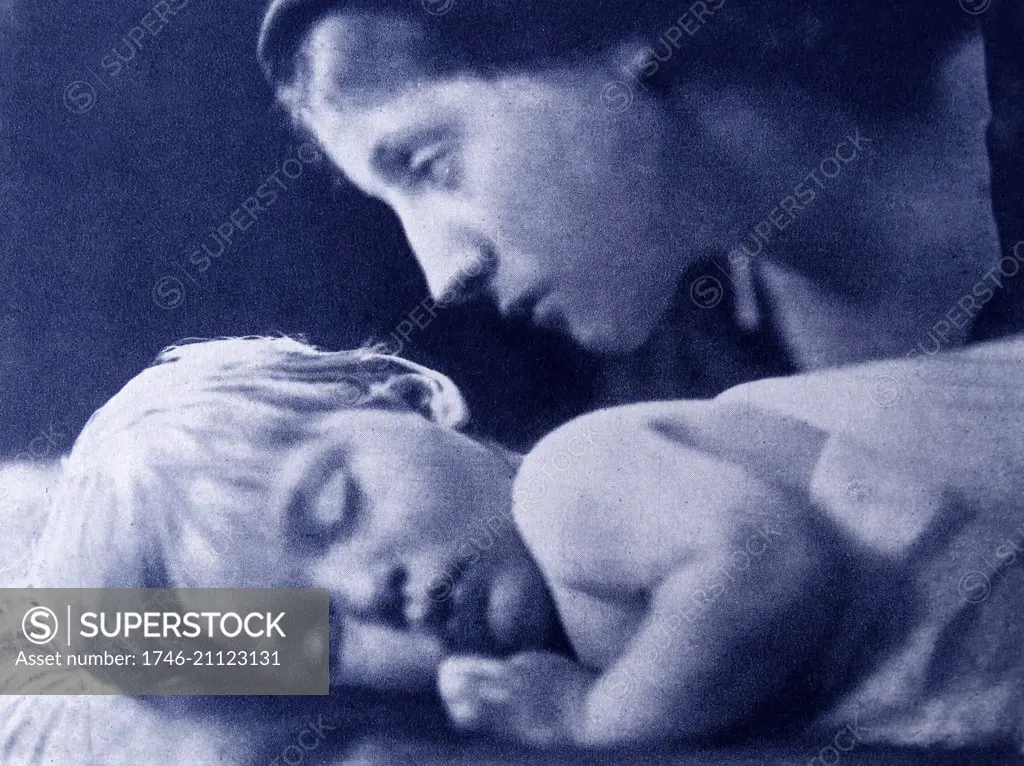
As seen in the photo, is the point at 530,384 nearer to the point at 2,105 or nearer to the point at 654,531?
the point at 654,531

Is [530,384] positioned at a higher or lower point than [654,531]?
higher

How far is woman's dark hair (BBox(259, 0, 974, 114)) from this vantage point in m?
2.71

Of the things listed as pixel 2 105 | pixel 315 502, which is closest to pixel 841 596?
pixel 315 502

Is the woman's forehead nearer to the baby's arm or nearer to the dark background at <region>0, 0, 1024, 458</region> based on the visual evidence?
the dark background at <region>0, 0, 1024, 458</region>

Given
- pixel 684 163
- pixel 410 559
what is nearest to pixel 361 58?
pixel 684 163

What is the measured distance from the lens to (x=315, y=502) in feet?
8.59

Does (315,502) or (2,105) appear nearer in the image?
(315,502)

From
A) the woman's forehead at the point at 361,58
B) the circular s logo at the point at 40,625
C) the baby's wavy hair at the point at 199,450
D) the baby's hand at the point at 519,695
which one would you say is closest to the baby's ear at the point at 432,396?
the baby's wavy hair at the point at 199,450

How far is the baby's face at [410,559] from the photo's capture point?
8.45ft

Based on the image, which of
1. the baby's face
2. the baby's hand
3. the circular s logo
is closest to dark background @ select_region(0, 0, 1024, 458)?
the baby's face

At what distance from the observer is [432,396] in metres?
2.67

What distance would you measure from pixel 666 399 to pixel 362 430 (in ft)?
2.87

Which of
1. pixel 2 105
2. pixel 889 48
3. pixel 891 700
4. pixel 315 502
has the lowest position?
pixel 891 700

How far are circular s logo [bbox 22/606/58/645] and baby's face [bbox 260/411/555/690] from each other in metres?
0.68
